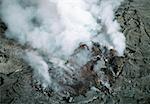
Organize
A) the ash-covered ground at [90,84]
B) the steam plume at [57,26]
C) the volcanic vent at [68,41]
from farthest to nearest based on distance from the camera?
the steam plume at [57,26]
the volcanic vent at [68,41]
the ash-covered ground at [90,84]

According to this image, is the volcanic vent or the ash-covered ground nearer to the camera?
the ash-covered ground

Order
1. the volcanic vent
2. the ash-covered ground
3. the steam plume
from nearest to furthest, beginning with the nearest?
the ash-covered ground, the volcanic vent, the steam plume

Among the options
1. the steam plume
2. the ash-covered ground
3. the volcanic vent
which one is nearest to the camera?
the ash-covered ground

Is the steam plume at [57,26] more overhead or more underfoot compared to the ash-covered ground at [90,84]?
more overhead

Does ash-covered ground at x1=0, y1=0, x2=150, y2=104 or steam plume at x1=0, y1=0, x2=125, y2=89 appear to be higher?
steam plume at x1=0, y1=0, x2=125, y2=89

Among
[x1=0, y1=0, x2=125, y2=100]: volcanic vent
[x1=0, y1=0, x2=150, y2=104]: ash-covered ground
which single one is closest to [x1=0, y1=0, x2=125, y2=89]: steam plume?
[x1=0, y1=0, x2=125, y2=100]: volcanic vent

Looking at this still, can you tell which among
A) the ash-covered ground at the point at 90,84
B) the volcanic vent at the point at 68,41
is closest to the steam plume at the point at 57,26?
the volcanic vent at the point at 68,41

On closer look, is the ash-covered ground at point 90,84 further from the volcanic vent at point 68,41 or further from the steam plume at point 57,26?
the steam plume at point 57,26

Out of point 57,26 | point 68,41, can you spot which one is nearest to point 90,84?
point 68,41

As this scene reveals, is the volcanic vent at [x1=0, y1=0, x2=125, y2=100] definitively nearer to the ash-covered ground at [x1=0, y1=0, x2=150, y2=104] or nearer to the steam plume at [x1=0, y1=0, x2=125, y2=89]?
the steam plume at [x1=0, y1=0, x2=125, y2=89]
